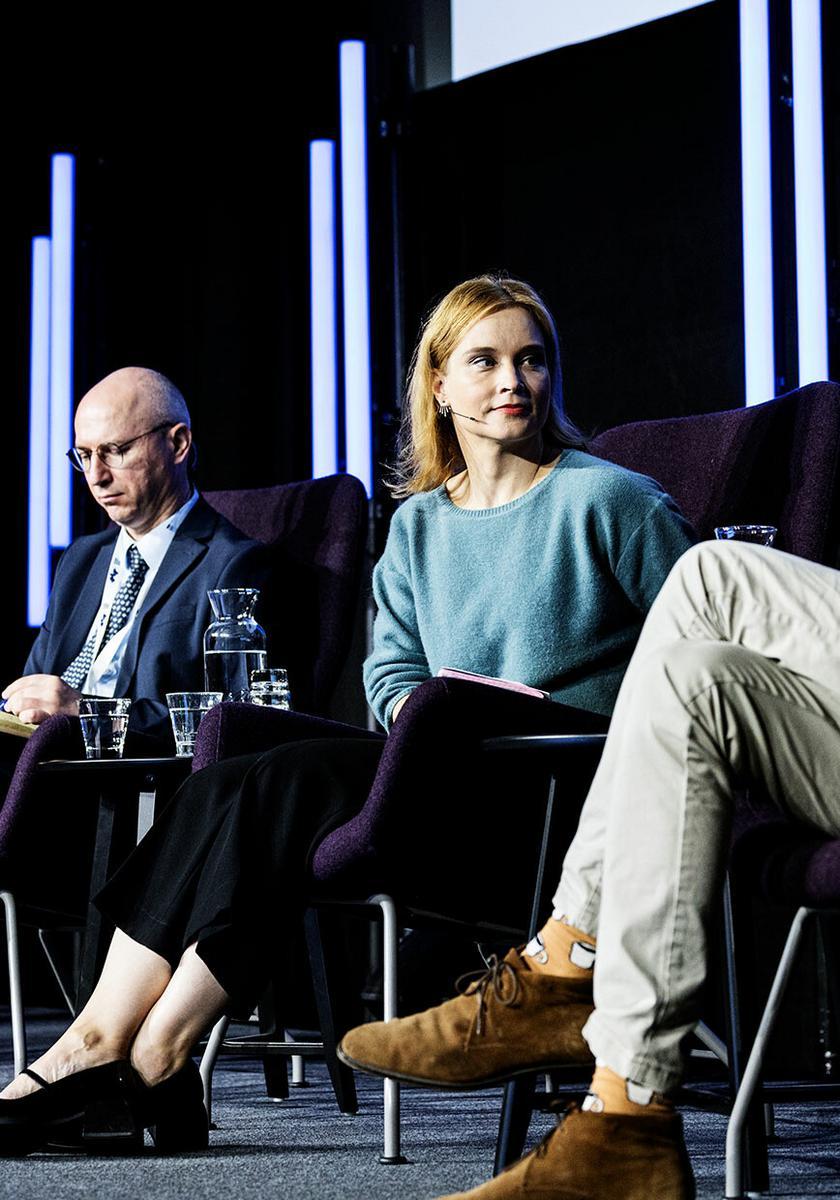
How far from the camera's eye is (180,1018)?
220 cm

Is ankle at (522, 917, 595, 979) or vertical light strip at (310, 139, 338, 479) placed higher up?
vertical light strip at (310, 139, 338, 479)

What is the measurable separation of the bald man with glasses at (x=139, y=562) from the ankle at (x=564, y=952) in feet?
5.07

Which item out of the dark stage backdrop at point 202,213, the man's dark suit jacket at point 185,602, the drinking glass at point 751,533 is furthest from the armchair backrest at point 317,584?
the dark stage backdrop at point 202,213

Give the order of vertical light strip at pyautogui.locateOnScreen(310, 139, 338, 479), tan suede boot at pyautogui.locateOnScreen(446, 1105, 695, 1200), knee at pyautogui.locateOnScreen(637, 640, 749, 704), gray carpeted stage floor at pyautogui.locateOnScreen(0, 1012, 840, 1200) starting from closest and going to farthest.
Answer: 1. tan suede boot at pyautogui.locateOnScreen(446, 1105, 695, 1200)
2. knee at pyautogui.locateOnScreen(637, 640, 749, 704)
3. gray carpeted stage floor at pyautogui.locateOnScreen(0, 1012, 840, 1200)
4. vertical light strip at pyautogui.locateOnScreen(310, 139, 338, 479)

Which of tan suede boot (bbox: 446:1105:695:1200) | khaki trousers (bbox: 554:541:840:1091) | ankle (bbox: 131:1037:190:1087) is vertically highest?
khaki trousers (bbox: 554:541:840:1091)

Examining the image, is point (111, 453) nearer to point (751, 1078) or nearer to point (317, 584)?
point (317, 584)

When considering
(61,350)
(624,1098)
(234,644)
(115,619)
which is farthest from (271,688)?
(61,350)

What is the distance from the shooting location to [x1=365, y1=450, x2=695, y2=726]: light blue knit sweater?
8.25 feet

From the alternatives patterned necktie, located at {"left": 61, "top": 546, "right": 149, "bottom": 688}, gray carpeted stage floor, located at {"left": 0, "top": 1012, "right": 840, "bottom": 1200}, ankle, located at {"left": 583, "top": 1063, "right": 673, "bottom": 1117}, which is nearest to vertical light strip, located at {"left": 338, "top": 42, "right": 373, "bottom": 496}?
patterned necktie, located at {"left": 61, "top": 546, "right": 149, "bottom": 688}

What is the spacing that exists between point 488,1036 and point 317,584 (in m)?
1.63

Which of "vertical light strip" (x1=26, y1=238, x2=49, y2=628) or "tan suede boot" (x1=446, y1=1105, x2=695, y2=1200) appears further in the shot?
"vertical light strip" (x1=26, y1=238, x2=49, y2=628)

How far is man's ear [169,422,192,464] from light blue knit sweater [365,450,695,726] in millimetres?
907

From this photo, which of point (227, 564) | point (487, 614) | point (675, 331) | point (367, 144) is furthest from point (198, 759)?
point (367, 144)

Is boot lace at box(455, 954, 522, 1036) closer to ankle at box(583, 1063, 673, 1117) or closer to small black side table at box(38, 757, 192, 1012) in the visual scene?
ankle at box(583, 1063, 673, 1117)
